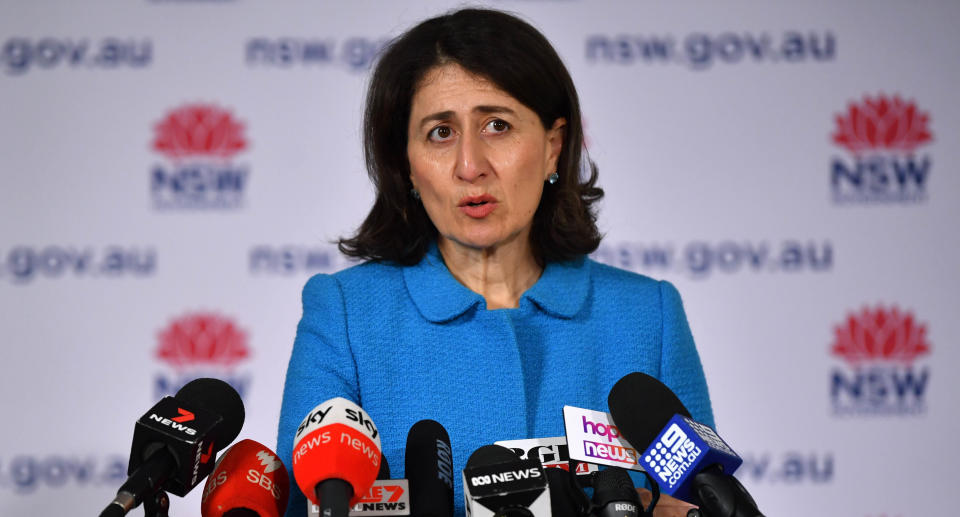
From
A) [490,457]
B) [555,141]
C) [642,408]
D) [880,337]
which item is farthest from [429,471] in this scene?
[880,337]

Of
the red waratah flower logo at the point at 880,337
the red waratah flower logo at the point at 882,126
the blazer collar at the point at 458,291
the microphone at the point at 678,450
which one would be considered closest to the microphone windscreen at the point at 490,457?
the microphone at the point at 678,450

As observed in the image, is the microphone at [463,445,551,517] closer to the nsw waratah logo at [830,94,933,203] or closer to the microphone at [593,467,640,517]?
the microphone at [593,467,640,517]

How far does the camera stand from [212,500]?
1294mm

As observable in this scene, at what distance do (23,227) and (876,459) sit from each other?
9.83ft

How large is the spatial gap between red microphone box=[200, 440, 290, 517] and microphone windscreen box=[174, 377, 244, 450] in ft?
0.13

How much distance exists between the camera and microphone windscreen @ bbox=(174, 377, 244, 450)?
126cm

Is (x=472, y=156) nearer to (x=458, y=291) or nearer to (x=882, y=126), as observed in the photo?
(x=458, y=291)

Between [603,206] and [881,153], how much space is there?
3.23ft

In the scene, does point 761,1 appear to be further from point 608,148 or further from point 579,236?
point 579,236

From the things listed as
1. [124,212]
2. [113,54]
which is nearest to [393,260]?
[124,212]

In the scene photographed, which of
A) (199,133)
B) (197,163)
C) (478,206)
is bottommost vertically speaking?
(478,206)

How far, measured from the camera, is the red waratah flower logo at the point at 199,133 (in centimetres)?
317

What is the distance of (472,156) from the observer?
1.74 m

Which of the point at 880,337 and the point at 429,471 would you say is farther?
the point at 880,337
